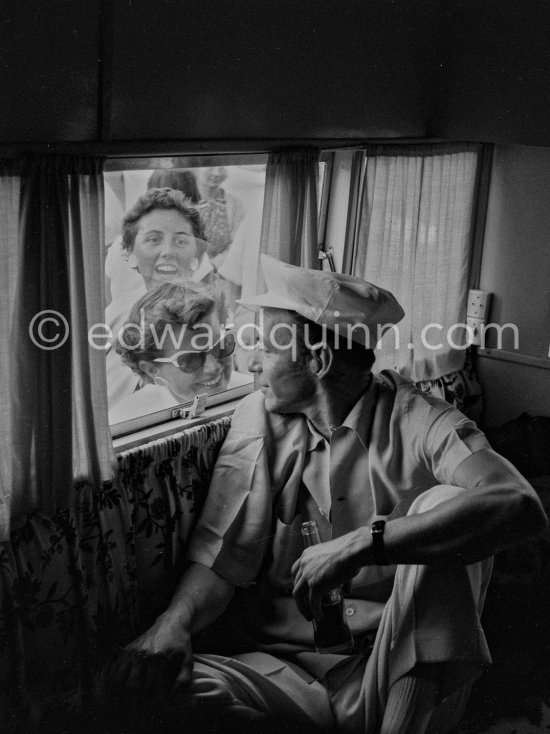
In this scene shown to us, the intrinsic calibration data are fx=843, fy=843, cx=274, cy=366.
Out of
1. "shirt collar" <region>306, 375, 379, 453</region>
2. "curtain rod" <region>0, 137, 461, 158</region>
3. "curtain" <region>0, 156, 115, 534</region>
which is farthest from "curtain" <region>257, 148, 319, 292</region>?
"curtain" <region>0, 156, 115, 534</region>

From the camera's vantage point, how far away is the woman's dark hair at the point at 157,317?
6.49 feet

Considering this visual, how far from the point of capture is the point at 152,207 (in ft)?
6.29

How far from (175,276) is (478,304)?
54.8 inches

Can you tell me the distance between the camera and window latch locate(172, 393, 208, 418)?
2074 millimetres

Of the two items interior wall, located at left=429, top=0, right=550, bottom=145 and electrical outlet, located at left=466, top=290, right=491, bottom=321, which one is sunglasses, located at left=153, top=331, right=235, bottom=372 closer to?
interior wall, located at left=429, top=0, right=550, bottom=145

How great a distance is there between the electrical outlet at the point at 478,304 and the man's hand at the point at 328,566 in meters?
1.69

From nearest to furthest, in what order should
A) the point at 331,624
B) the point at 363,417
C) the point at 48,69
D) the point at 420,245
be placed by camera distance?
1. the point at 48,69
2. the point at 331,624
3. the point at 363,417
4. the point at 420,245

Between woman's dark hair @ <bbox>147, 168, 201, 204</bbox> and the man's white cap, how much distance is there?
40 cm

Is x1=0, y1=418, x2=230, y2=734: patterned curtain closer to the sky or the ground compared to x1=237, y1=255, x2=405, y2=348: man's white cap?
closer to the ground

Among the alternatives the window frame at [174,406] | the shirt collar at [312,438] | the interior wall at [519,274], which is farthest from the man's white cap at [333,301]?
the interior wall at [519,274]

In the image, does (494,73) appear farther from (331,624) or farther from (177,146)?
(331,624)

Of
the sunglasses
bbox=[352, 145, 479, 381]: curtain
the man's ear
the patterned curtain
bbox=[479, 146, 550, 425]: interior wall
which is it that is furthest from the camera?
bbox=[479, 146, 550, 425]: interior wall

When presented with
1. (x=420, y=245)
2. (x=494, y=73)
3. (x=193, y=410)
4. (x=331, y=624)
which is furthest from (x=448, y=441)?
(x=494, y=73)

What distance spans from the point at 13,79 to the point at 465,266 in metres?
1.91
